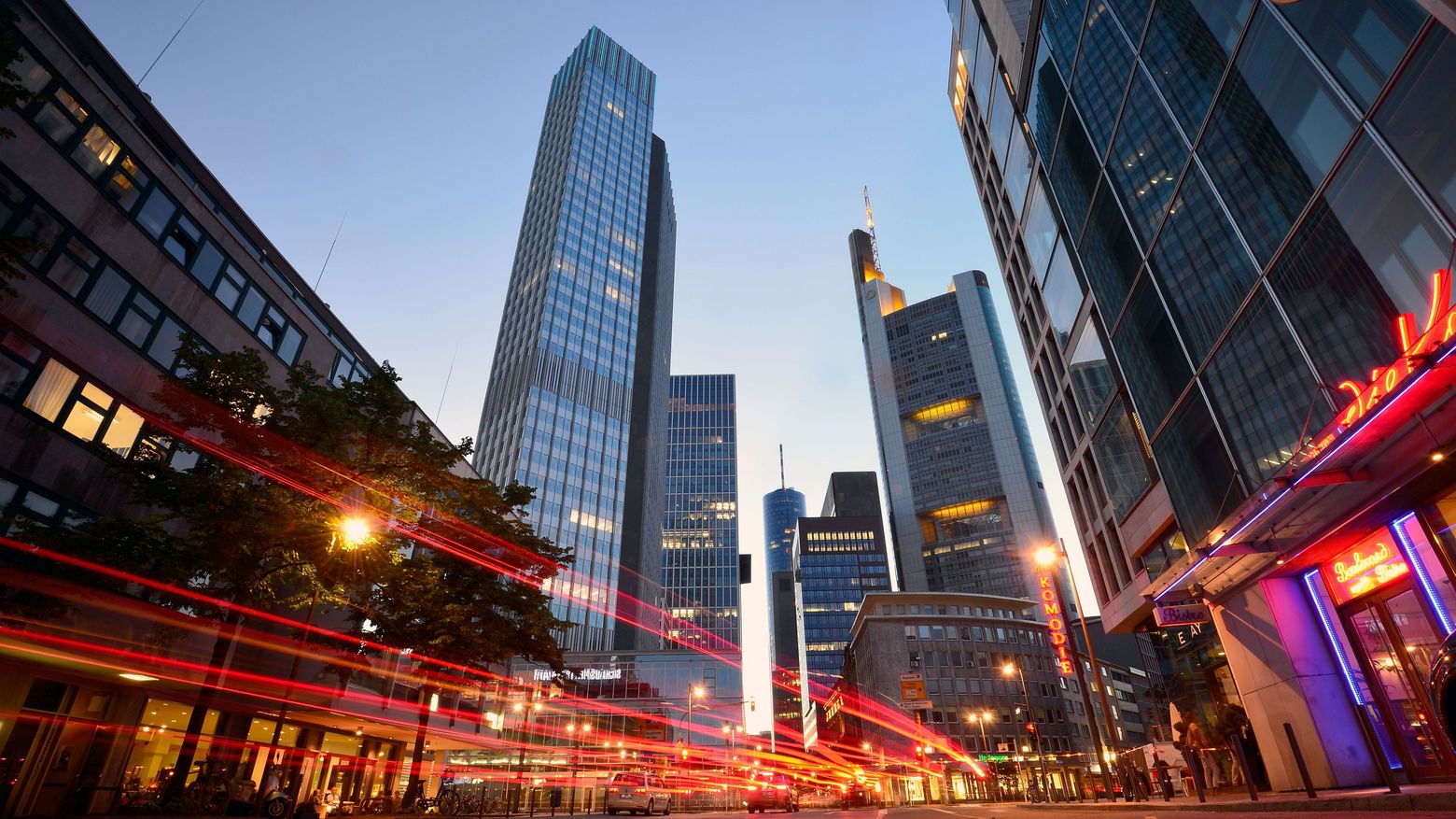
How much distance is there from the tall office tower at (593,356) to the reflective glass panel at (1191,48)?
9066 centimetres

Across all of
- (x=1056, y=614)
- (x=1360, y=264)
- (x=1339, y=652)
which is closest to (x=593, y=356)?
(x=1056, y=614)

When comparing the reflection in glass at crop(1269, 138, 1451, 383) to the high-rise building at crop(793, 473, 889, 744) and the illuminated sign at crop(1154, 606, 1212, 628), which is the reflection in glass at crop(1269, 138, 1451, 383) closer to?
Result: the illuminated sign at crop(1154, 606, 1212, 628)

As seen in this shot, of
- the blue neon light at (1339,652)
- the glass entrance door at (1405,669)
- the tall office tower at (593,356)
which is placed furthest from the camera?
the tall office tower at (593,356)

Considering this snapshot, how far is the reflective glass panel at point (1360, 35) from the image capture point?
35.8 feet

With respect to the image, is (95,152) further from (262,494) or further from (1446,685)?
(1446,685)

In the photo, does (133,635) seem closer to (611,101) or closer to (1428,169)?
(1428,169)

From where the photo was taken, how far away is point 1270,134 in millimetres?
14680

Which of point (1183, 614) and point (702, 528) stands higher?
point (702, 528)

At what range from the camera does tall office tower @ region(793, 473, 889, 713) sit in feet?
591

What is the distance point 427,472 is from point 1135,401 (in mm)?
25132

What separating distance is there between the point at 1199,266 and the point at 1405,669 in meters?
10.6

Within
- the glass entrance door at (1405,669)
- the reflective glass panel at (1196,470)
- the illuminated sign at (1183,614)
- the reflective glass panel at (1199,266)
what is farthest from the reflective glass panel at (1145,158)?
the glass entrance door at (1405,669)

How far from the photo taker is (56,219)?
65.3ft

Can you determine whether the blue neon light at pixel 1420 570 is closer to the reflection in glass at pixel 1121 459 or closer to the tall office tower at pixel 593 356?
the reflection in glass at pixel 1121 459
